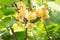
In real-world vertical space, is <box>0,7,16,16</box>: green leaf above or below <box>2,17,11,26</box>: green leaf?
above

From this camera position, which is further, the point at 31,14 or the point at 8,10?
the point at 8,10

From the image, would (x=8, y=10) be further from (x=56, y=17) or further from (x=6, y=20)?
(x=56, y=17)

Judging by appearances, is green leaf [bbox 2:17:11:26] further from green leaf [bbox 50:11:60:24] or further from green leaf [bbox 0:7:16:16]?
green leaf [bbox 50:11:60:24]

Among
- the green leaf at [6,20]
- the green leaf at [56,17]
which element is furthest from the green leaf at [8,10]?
the green leaf at [56,17]

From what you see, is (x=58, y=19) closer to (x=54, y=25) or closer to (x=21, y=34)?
(x=54, y=25)

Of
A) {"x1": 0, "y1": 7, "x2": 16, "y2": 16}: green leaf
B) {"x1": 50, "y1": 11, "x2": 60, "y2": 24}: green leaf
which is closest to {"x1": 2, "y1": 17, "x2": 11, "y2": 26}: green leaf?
{"x1": 0, "y1": 7, "x2": 16, "y2": 16}: green leaf

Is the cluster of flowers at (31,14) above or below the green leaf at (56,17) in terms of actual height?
above

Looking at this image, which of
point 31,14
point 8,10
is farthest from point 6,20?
point 31,14

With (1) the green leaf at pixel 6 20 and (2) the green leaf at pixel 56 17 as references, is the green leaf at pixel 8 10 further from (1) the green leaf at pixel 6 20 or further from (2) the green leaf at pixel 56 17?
(2) the green leaf at pixel 56 17

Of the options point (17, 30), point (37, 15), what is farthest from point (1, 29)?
point (37, 15)

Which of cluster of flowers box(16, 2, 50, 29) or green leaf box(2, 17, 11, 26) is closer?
cluster of flowers box(16, 2, 50, 29)

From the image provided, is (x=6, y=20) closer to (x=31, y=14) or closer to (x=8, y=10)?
(x=8, y=10)
